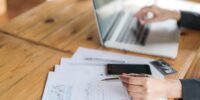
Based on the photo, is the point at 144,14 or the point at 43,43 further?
the point at 144,14

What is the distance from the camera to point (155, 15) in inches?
49.9

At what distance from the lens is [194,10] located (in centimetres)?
144

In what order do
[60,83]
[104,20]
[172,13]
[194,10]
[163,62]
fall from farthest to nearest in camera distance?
[194,10], [172,13], [104,20], [163,62], [60,83]

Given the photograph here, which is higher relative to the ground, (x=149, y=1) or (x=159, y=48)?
(x=149, y=1)

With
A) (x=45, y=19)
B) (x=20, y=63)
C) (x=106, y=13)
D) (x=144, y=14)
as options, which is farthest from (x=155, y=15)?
(x=20, y=63)

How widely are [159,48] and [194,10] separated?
0.43 meters

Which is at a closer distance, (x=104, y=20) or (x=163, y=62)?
(x=163, y=62)

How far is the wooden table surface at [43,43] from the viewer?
0.91 m

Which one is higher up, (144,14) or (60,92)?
(144,14)

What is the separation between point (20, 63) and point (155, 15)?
1.95 feet

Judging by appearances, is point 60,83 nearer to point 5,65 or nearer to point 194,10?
point 5,65

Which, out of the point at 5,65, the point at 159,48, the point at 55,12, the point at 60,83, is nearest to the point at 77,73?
the point at 60,83

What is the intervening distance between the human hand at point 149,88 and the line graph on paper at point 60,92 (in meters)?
0.16

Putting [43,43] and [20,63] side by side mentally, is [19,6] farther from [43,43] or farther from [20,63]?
[20,63]
